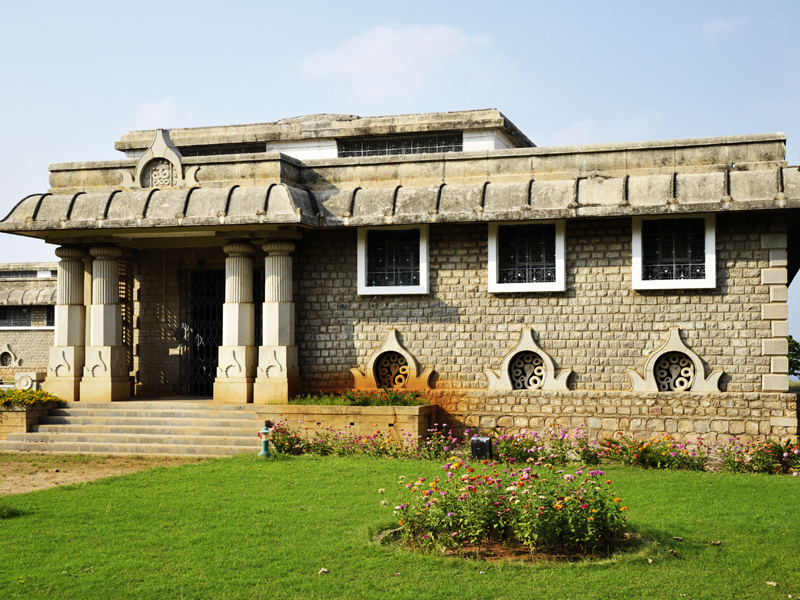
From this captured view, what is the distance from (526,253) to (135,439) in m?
7.84

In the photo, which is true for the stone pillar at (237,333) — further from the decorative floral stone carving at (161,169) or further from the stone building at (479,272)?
the decorative floral stone carving at (161,169)

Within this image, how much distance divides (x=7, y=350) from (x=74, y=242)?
1797cm

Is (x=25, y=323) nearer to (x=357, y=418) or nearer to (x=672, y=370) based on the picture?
(x=357, y=418)

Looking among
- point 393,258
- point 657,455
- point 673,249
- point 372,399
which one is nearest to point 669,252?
point 673,249

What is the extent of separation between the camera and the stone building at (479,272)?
14.1m

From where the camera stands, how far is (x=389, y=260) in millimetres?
16125

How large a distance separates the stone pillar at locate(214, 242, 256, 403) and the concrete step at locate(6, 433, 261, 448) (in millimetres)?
1239

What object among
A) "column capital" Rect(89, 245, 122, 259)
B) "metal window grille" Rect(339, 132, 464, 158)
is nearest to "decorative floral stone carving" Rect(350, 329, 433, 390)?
"column capital" Rect(89, 245, 122, 259)

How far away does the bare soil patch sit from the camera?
1182cm

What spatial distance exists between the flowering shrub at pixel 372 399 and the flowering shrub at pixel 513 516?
22.1 feet

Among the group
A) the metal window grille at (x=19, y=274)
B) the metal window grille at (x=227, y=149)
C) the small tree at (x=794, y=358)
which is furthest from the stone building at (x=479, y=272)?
the metal window grille at (x=19, y=274)

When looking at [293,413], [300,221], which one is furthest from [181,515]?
[300,221]

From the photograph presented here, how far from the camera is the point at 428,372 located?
15.6 meters

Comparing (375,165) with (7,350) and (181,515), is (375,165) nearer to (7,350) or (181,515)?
(181,515)
